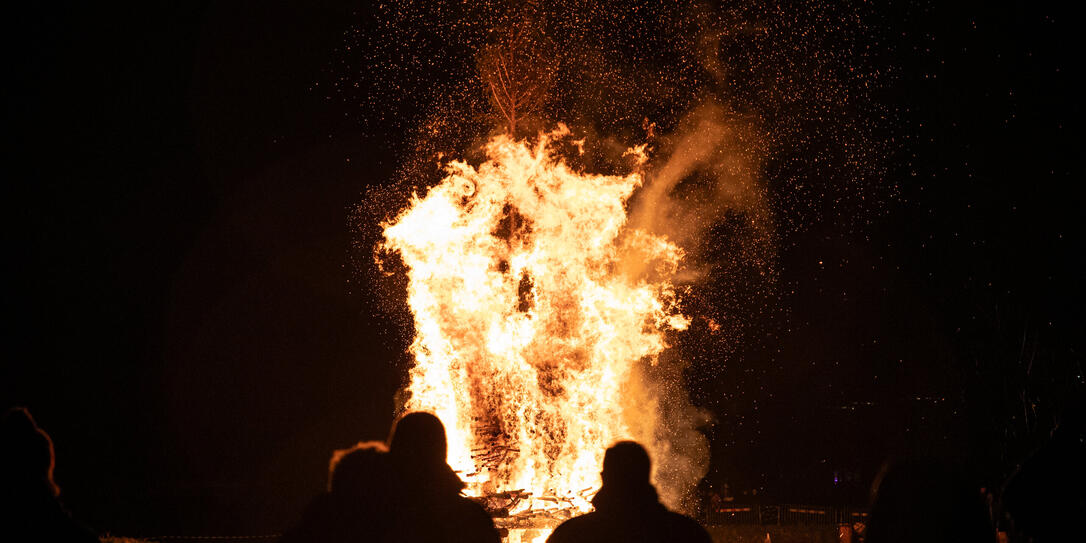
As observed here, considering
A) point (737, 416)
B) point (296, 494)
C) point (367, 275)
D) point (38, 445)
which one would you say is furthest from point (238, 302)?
point (38, 445)

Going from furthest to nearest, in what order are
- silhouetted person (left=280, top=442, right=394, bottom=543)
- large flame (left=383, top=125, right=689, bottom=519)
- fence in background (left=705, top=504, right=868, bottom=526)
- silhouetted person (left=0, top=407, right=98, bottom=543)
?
fence in background (left=705, top=504, right=868, bottom=526), large flame (left=383, top=125, right=689, bottom=519), silhouetted person (left=0, top=407, right=98, bottom=543), silhouetted person (left=280, top=442, right=394, bottom=543)

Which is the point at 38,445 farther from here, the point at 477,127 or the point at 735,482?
the point at 735,482

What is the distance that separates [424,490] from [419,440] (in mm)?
208

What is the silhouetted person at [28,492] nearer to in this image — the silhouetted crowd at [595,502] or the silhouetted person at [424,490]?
the silhouetted crowd at [595,502]

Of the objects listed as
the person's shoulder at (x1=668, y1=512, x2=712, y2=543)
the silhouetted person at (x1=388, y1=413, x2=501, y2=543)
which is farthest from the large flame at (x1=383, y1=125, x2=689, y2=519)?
the silhouetted person at (x1=388, y1=413, x2=501, y2=543)

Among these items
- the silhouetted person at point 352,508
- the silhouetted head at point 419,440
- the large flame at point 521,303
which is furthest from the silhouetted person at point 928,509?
the large flame at point 521,303

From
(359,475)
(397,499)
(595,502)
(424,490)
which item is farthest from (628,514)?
(359,475)

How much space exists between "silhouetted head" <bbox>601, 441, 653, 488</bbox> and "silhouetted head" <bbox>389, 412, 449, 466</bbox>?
0.72m

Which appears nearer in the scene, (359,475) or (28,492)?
(359,475)

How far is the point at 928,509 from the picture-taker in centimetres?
351

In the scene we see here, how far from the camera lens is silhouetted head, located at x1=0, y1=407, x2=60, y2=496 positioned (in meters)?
3.62

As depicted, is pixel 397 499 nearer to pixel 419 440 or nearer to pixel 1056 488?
pixel 419 440

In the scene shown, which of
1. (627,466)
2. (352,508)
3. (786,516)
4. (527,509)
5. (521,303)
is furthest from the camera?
(786,516)

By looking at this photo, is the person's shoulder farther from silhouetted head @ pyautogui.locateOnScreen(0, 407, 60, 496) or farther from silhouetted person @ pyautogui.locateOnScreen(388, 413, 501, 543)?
silhouetted head @ pyautogui.locateOnScreen(0, 407, 60, 496)
